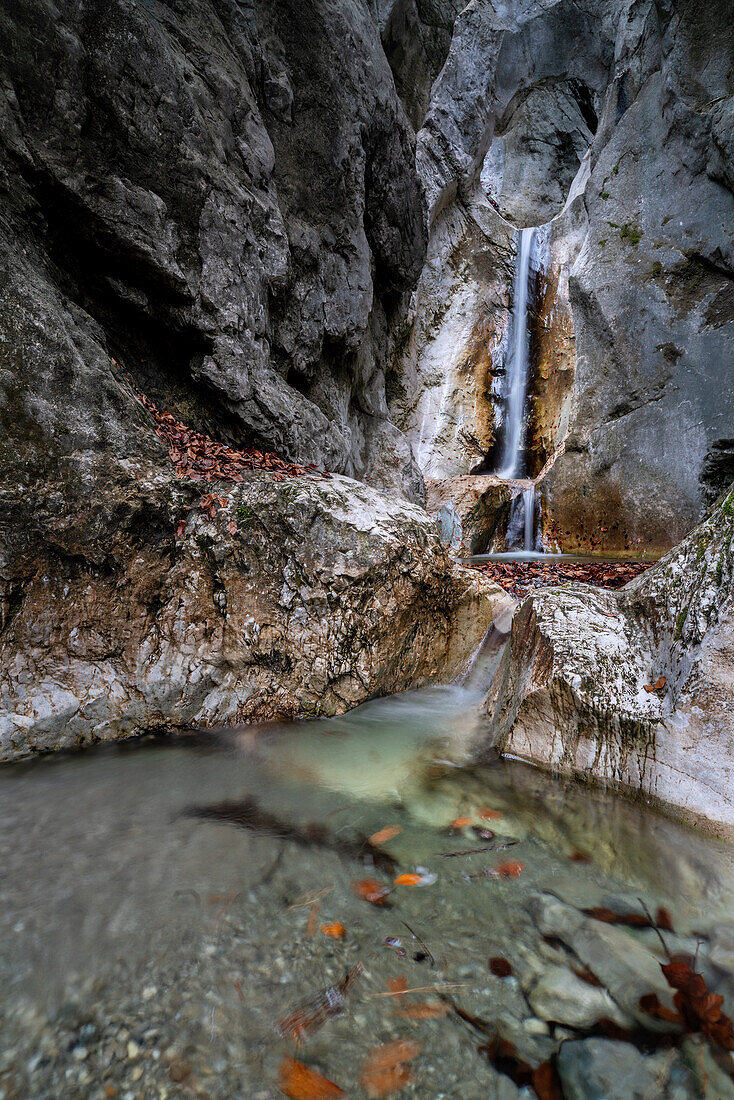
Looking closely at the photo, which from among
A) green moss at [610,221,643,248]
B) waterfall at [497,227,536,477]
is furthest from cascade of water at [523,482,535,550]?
green moss at [610,221,643,248]

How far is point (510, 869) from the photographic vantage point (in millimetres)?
2031

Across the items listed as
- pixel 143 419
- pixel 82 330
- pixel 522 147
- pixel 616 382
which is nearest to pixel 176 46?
pixel 82 330

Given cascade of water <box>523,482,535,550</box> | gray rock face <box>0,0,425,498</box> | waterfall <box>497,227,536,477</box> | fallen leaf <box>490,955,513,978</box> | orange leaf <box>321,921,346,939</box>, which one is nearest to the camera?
fallen leaf <box>490,955,513,978</box>

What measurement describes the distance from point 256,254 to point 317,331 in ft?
4.85

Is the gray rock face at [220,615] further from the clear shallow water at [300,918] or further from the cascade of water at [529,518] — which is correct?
the cascade of water at [529,518]

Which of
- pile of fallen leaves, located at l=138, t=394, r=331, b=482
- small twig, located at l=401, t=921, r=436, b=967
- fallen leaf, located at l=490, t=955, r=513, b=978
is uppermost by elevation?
pile of fallen leaves, located at l=138, t=394, r=331, b=482

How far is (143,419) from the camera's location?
4039 mm

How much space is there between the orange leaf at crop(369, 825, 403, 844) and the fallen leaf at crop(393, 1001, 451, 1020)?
0.79 metres

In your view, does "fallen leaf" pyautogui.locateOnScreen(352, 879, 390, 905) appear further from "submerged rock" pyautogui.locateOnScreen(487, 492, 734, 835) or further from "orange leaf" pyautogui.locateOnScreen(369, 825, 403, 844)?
"submerged rock" pyautogui.locateOnScreen(487, 492, 734, 835)

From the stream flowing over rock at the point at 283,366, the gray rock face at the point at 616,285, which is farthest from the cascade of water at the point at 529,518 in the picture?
the gray rock face at the point at 616,285

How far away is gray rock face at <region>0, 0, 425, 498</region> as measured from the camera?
12.8 feet

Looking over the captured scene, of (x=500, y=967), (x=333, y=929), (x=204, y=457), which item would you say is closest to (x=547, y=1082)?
(x=500, y=967)

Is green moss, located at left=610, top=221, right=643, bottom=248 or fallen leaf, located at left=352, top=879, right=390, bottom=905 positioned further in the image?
green moss, located at left=610, top=221, right=643, bottom=248

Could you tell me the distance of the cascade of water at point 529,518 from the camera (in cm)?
1131
